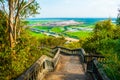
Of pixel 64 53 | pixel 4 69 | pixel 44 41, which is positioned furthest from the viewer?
pixel 44 41

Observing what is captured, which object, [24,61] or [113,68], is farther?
[24,61]

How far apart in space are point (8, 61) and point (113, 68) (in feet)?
24.3

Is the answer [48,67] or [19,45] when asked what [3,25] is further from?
[48,67]

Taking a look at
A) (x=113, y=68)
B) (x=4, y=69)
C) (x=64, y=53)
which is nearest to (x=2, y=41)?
(x=4, y=69)

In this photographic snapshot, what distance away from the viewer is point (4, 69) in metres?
15.2

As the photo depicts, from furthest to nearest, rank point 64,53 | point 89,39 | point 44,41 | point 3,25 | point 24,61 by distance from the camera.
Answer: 1. point 44,41
2. point 89,39
3. point 64,53
4. point 3,25
5. point 24,61

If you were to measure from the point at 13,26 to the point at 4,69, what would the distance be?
439 cm

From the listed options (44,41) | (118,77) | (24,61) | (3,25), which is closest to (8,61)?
(24,61)

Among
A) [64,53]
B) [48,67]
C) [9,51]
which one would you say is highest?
[9,51]

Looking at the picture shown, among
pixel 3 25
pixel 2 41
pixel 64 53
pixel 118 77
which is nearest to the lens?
pixel 118 77

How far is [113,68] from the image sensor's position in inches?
397

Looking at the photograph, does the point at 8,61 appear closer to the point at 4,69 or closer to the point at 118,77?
the point at 4,69

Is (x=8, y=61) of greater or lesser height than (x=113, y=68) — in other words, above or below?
below

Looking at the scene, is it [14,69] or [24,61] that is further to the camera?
[24,61]
